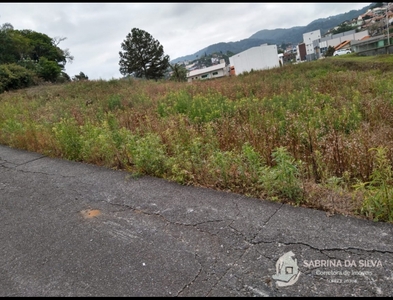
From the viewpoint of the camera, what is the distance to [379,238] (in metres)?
2.02

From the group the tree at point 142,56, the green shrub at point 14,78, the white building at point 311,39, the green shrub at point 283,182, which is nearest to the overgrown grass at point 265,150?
the green shrub at point 283,182

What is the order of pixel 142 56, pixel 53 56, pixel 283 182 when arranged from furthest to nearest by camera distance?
1. pixel 142 56
2. pixel 53 56
3. pixel 283 182

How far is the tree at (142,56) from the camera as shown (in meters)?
36.4

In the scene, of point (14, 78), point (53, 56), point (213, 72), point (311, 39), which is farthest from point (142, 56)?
point (311, 39)

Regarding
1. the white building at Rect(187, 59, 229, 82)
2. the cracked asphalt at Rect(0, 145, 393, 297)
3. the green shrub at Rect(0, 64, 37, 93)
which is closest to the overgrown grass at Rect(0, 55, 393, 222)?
the cracked asphalt at Rect(0, 145, 393, 297)

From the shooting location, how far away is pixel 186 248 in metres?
2.22

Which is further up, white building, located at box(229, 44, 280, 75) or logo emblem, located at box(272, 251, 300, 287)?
white building, located at box(229, 44, 280, 75)

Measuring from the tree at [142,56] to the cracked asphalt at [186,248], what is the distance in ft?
123

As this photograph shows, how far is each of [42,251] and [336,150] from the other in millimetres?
3733

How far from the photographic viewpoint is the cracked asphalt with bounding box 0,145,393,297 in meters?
1.79

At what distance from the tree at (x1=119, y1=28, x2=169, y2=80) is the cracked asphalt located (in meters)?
37.6

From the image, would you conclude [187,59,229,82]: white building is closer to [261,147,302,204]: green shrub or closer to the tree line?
the tree line

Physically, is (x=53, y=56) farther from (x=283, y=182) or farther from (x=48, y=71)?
(x=283, y=182)

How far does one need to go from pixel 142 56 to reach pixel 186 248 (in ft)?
129
